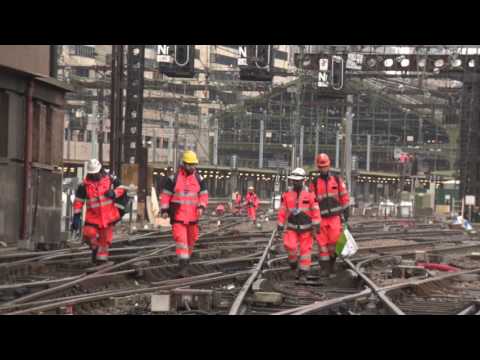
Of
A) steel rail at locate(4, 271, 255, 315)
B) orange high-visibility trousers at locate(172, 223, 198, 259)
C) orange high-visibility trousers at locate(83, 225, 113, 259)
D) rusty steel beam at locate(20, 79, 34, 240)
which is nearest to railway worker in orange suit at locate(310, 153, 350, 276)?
steel rail at locate(4, 271, 255, 315)

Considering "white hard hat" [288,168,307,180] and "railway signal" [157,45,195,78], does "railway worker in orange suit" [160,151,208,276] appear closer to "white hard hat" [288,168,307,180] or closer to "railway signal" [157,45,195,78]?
"white hard hat" [288,168,307,180]

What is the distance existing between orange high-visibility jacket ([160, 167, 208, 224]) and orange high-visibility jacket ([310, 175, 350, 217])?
184 centimetres

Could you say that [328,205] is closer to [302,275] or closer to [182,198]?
[302,275]

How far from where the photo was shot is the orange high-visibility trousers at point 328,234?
1527 centimetres

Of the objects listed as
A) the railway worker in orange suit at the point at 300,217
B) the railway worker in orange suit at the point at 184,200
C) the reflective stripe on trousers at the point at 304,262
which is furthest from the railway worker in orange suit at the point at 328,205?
the railway worker in orange suit at the point at 184,200

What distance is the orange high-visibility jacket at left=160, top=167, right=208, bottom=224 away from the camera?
14320mm

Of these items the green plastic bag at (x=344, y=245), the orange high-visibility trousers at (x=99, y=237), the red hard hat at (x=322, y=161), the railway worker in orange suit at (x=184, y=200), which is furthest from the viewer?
the orange high-visibility trousers at (x=99, y=237)

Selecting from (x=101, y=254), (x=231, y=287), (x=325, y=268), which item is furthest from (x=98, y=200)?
(x=325, y=268)

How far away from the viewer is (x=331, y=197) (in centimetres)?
1513

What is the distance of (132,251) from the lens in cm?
2059

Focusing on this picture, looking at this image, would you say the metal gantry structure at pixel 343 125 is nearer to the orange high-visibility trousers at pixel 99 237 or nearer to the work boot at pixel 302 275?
the orange high-visibility trousers at pixel 99 237
